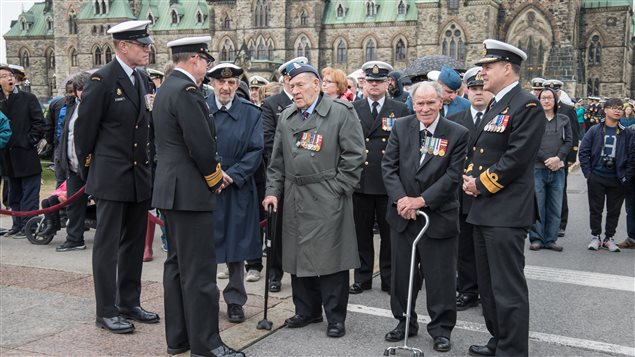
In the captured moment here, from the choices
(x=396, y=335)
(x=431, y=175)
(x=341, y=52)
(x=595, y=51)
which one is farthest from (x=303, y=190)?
(x=341, y=52)

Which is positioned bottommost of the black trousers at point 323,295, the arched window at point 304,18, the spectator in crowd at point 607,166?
the black trousers at point 323,295

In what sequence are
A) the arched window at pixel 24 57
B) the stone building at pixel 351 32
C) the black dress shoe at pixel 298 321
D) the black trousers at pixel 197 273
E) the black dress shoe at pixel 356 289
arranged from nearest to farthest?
the black trousers at pixel 197 273, the black dress shoe at pixel 298 321, the black dress shoe at pixel 356 289, the stone building at pixel 351 32, the arched window at pixel 24 57

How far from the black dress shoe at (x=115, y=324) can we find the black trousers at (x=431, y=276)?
226 cm

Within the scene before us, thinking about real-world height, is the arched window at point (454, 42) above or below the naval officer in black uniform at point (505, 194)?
above

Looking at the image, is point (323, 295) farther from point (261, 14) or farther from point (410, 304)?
point (261, 14)

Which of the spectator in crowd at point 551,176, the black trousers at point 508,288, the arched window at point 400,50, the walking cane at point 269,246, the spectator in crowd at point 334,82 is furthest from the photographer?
the arched window at point 400,50

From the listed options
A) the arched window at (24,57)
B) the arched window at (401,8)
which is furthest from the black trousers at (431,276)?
the arched window at (24,57)

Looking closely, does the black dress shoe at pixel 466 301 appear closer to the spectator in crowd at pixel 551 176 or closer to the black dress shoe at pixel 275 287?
the black dress shoe at pixel 275 287

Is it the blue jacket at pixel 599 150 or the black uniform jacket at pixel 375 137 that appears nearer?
the black uniform jacket at pixel 375 137

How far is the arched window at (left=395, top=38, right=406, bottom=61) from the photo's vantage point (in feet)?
178

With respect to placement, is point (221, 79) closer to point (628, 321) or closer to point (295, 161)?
point (295, 161)

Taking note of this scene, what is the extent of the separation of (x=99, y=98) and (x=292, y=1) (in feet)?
176

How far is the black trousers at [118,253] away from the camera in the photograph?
537 centimetres

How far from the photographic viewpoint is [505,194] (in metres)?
4.91
